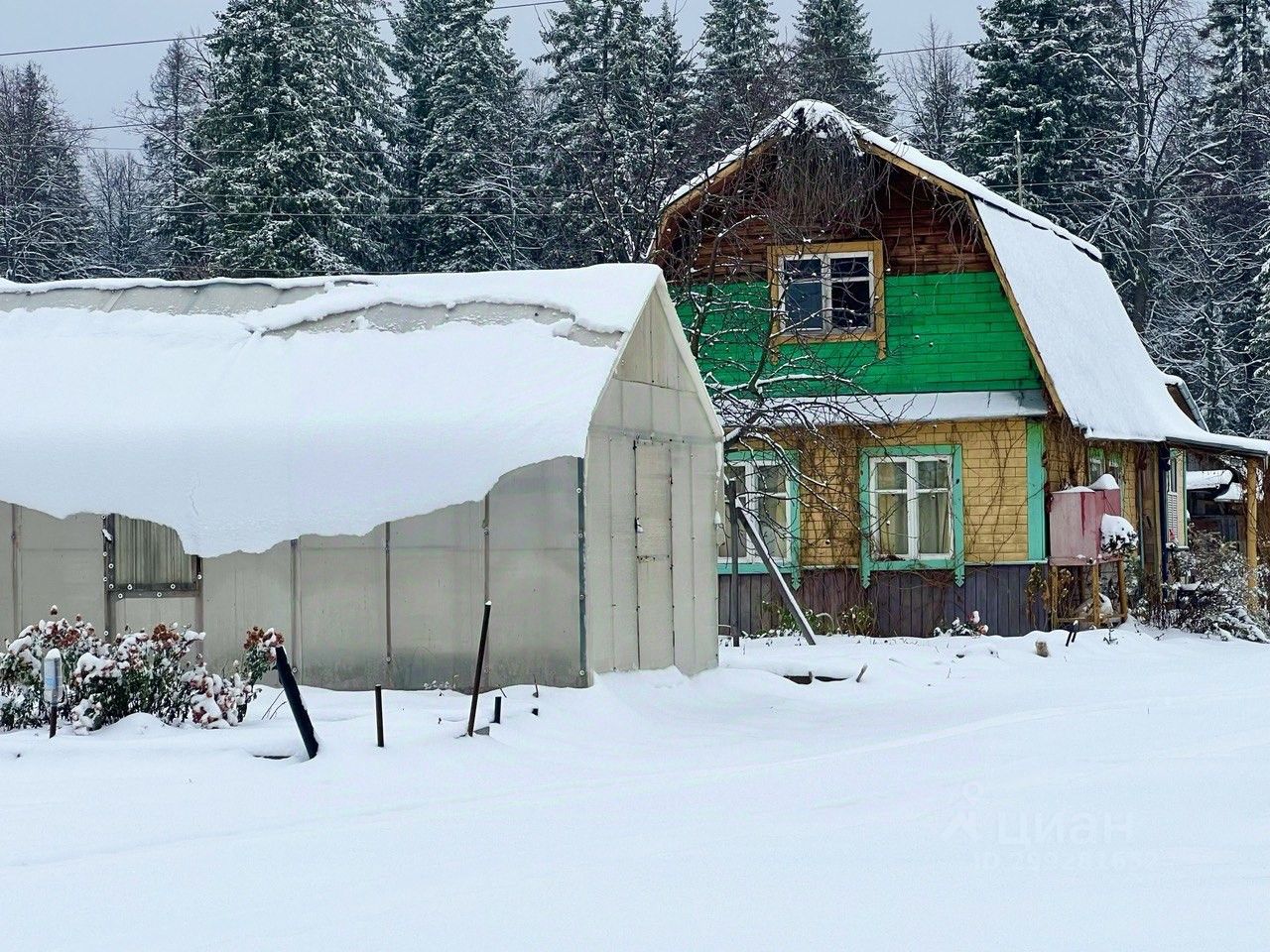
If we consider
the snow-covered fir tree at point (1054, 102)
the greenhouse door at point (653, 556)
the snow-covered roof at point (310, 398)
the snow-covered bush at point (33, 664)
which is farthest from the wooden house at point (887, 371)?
the snow-covered fir tree at point (1054, 102)

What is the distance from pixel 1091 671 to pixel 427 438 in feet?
25.4

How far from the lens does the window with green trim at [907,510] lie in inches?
901

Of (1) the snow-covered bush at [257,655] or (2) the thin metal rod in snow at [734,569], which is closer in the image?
(1) the snow-covered bush at [257,655]

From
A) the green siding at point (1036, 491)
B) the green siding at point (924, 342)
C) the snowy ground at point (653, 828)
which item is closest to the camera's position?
the snowy ground at point (653, 828)

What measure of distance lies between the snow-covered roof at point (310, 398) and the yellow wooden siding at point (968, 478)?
6669 mm

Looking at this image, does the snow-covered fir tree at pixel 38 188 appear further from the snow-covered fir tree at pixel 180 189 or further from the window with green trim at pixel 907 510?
the window with green trim at pixel 907 510

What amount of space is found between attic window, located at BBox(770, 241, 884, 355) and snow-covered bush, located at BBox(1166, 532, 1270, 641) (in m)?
5.21

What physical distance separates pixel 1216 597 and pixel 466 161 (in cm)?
2342

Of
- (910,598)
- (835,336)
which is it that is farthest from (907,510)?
(835,336)

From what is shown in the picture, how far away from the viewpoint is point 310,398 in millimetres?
15344

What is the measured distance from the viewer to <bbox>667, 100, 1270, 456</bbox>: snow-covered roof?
72.9 ft

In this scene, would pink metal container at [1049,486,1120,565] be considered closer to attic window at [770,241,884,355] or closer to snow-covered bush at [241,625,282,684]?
attic window at [770,241,884,355]

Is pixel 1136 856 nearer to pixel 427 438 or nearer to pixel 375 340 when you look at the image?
pixel 427 438

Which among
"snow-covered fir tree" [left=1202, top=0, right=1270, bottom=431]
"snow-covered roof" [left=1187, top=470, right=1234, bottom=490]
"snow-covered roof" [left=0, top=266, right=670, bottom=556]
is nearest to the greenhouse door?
"snow-covered roof" [left=0, top=266, right=670, bottom=556]
